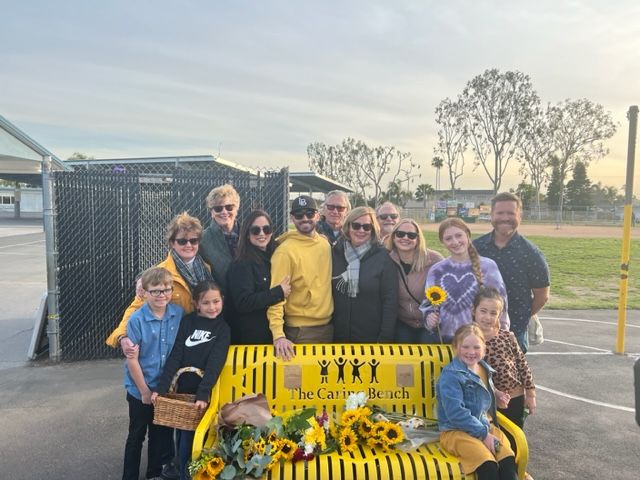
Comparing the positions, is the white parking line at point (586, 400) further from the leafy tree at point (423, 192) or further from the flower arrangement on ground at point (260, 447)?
the leafy tree at point (423, 192)

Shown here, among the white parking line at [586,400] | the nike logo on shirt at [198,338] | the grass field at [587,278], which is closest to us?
the nike logo on shirt at [198,338]

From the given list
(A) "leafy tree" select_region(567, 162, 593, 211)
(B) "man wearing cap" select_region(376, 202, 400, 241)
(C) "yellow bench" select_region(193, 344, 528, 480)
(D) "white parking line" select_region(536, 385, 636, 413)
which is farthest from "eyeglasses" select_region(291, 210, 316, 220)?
(A) "leafy tree" select_region(567, 162, 593, 211)

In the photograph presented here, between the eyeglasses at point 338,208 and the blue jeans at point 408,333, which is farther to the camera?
the eyeglasses at point 338,208

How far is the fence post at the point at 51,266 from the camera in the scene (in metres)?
6.14

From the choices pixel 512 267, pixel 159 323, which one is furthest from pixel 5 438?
pixel 512 267

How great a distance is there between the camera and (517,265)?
406 cm

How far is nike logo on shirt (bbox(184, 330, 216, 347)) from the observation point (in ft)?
11.3

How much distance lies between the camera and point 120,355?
264 inches

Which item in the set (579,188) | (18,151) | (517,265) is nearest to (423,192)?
(579,188)

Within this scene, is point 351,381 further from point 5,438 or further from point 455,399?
point 5,438

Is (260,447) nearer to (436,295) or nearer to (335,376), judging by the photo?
(335,376)

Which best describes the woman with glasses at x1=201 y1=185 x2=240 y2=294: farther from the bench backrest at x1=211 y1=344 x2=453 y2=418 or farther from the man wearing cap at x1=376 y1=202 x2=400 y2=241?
the man wearing cap at x1=376 y1=202 x2=400 y2=241

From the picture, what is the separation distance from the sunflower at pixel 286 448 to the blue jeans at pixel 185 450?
73 cm

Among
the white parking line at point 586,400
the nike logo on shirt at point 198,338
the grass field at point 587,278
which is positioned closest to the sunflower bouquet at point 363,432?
the nike logo on shirt at point 198,338
